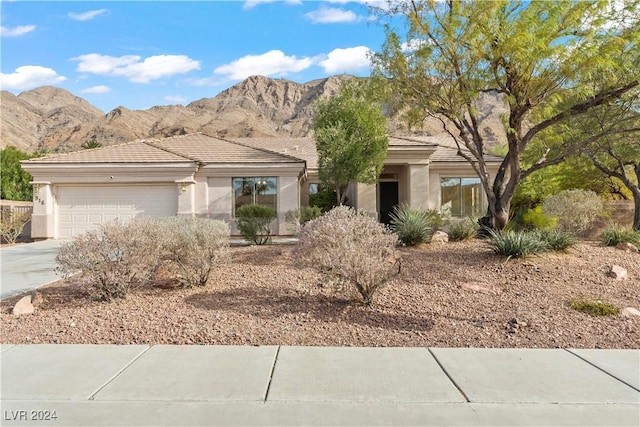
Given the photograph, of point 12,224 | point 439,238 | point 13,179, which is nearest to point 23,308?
point 439,238

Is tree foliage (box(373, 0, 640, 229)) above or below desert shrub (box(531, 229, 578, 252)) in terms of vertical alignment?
above

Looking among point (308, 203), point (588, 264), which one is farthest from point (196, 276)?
point (308, 203)

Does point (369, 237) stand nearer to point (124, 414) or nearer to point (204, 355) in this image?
point (204, 355)

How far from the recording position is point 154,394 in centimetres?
441

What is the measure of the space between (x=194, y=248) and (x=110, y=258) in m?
1.40

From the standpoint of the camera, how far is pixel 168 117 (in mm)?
98812

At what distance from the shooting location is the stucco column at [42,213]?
19.0 meters

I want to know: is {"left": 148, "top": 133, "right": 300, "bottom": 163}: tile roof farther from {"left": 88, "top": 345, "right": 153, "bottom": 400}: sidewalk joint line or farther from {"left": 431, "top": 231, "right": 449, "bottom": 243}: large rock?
{"left": 88, "top": 345, "right": 153, "bottom": 400}: sidewalk joint line

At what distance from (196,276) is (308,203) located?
49.3 ft

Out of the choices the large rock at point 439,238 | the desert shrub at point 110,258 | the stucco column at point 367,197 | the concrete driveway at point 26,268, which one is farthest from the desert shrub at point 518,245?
the stucco column at point 367,197

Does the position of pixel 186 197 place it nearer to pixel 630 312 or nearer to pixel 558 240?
pixel 558 240

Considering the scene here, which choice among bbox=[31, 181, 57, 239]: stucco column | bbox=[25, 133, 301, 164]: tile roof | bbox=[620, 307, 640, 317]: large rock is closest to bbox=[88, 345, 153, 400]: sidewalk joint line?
bbox=[620, 307, 640, 317]: large rock

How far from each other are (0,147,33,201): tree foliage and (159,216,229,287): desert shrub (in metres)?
29.9

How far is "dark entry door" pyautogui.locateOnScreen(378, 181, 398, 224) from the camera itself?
78.5ft
